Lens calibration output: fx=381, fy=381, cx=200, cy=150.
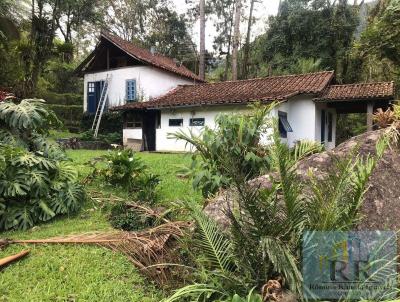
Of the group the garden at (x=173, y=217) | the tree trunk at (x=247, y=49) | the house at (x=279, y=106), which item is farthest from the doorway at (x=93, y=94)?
the garden at (x=173, y=217)

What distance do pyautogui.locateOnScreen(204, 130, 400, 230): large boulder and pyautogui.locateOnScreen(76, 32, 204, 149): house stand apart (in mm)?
16247

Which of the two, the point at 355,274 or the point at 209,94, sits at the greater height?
the point at 209,94

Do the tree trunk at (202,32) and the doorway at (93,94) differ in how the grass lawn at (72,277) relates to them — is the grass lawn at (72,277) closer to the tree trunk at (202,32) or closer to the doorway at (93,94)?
the doorway at (93,94)

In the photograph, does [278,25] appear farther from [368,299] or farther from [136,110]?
[368,299]

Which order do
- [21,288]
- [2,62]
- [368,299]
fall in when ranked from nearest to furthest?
1. [368,299]
2. [21,288]
3. [2,62]

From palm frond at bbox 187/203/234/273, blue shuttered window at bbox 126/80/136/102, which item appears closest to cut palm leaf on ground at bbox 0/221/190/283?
palm frond at bbox 187/203/234/273

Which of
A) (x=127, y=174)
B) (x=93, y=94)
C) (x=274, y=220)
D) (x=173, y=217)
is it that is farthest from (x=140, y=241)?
(x=93, y=94)

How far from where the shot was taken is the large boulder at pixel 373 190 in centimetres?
301

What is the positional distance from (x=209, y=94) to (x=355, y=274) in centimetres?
1567

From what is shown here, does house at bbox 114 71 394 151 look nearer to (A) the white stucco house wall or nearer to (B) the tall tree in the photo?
(A) the white stucco house wall

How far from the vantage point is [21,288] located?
317cm

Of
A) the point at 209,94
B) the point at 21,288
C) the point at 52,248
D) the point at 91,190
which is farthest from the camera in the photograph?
the point at 209,94

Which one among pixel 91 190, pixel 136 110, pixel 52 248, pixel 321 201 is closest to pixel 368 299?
pixel 321 201

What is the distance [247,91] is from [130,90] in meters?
7.38
